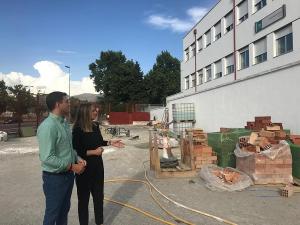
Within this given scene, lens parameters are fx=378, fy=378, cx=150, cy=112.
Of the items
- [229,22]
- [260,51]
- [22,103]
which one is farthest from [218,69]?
[22,103]

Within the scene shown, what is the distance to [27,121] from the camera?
37.3m

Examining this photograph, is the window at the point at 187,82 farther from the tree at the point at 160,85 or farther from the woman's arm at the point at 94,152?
the woman's arm at the point at 94,152

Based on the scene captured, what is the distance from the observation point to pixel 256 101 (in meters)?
13.6

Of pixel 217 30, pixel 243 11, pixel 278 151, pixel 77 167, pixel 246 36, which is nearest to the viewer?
pixel 77 167

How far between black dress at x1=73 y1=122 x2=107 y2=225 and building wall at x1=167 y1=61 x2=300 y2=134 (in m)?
7.42

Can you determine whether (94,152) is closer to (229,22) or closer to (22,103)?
(229,22)

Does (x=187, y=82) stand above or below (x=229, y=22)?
below

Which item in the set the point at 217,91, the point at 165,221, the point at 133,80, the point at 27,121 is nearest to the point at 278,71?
the point at 217,91

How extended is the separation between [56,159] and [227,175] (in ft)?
17.5

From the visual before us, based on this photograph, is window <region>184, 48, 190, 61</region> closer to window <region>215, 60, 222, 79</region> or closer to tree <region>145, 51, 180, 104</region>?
window <region>215, 60, 222, 79</region>

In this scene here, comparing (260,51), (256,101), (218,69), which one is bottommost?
(256,101)

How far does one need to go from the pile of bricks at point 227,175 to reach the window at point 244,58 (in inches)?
734

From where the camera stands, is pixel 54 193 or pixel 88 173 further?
pixel 88 173

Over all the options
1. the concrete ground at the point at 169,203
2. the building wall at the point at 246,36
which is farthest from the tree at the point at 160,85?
the concrete ground at the point at 169,203
